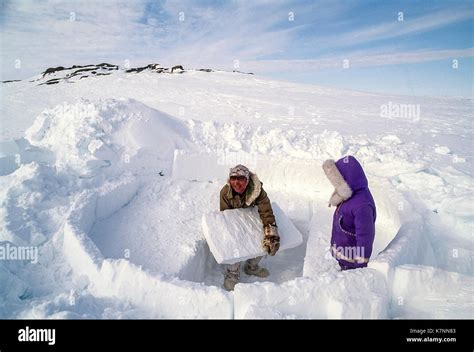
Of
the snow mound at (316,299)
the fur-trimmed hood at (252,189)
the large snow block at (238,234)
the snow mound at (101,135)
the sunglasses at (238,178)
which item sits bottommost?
the snow mound at (316,299)

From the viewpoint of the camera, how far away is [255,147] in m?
5.95

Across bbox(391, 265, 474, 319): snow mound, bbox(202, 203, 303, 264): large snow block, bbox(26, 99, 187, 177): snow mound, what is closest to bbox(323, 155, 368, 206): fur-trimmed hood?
bbox(391, 265, 474, 319): snow mound

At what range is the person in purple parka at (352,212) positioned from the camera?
2914 millimetres

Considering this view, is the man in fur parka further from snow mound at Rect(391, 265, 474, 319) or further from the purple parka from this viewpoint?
snow mound at Rect(391, 265, 474, 319)

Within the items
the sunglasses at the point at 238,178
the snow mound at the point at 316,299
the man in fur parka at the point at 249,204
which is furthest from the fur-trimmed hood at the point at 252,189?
the snow mound at the point at 316,299

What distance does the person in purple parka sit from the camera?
2914 millimetres

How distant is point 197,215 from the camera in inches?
177

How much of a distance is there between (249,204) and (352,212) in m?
1.12

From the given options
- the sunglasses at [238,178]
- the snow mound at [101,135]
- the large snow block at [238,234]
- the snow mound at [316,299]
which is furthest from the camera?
the snow mound at [101,135]

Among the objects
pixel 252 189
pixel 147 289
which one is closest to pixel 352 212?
pixel 252 189

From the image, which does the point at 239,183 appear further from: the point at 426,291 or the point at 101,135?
the point at 101,135

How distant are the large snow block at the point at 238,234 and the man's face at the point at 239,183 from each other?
0.28 meters

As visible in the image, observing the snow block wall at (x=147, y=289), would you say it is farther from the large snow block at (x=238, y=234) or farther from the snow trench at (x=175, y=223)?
the large snow block at (x=238, y=234)

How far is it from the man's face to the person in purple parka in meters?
0.89
